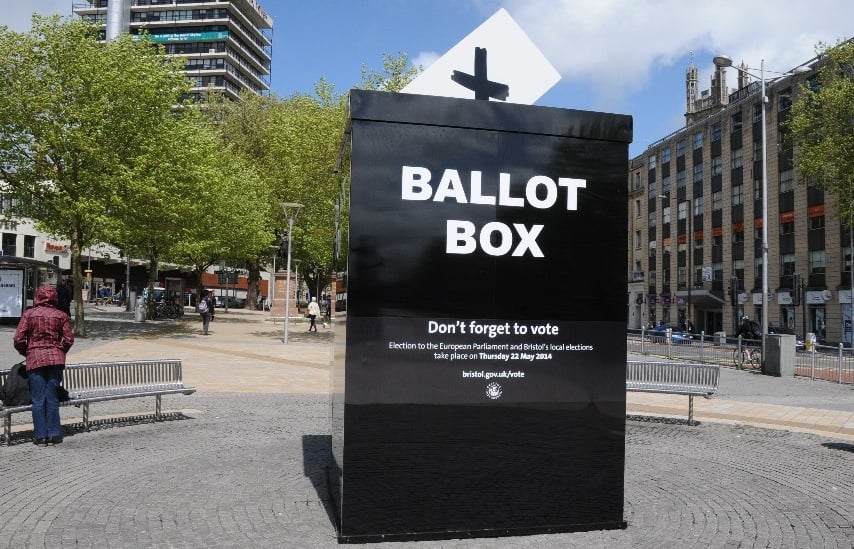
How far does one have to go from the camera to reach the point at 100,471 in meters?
6.75

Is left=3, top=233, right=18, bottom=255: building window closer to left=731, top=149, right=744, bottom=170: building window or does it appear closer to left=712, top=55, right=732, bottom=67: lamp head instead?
left=712, top=55, right=732, bottom=67: lamp head

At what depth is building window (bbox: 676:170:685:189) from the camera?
6034 cm

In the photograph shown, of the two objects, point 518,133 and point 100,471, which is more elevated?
point 518,133

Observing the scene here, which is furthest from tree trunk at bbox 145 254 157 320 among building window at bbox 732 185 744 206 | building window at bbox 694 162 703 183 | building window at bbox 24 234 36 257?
building window at bbox 694 162 703 183

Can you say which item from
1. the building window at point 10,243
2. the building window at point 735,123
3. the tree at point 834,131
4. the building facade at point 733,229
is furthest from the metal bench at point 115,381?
the building window at point 10,243

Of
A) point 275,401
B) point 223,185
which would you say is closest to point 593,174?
point 275,401

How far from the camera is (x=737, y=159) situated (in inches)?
2060

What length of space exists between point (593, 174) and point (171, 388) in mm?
6940

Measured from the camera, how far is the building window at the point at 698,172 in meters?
57.4

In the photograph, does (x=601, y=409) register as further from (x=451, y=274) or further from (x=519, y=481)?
(x=451, y=274)

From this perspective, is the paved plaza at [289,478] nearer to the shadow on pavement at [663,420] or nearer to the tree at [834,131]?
the shadow on pavement at [663,420]

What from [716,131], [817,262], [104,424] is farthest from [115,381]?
[716,131]

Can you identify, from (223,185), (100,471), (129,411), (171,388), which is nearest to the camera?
(100,471)

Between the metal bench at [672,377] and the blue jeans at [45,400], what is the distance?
7.56m
